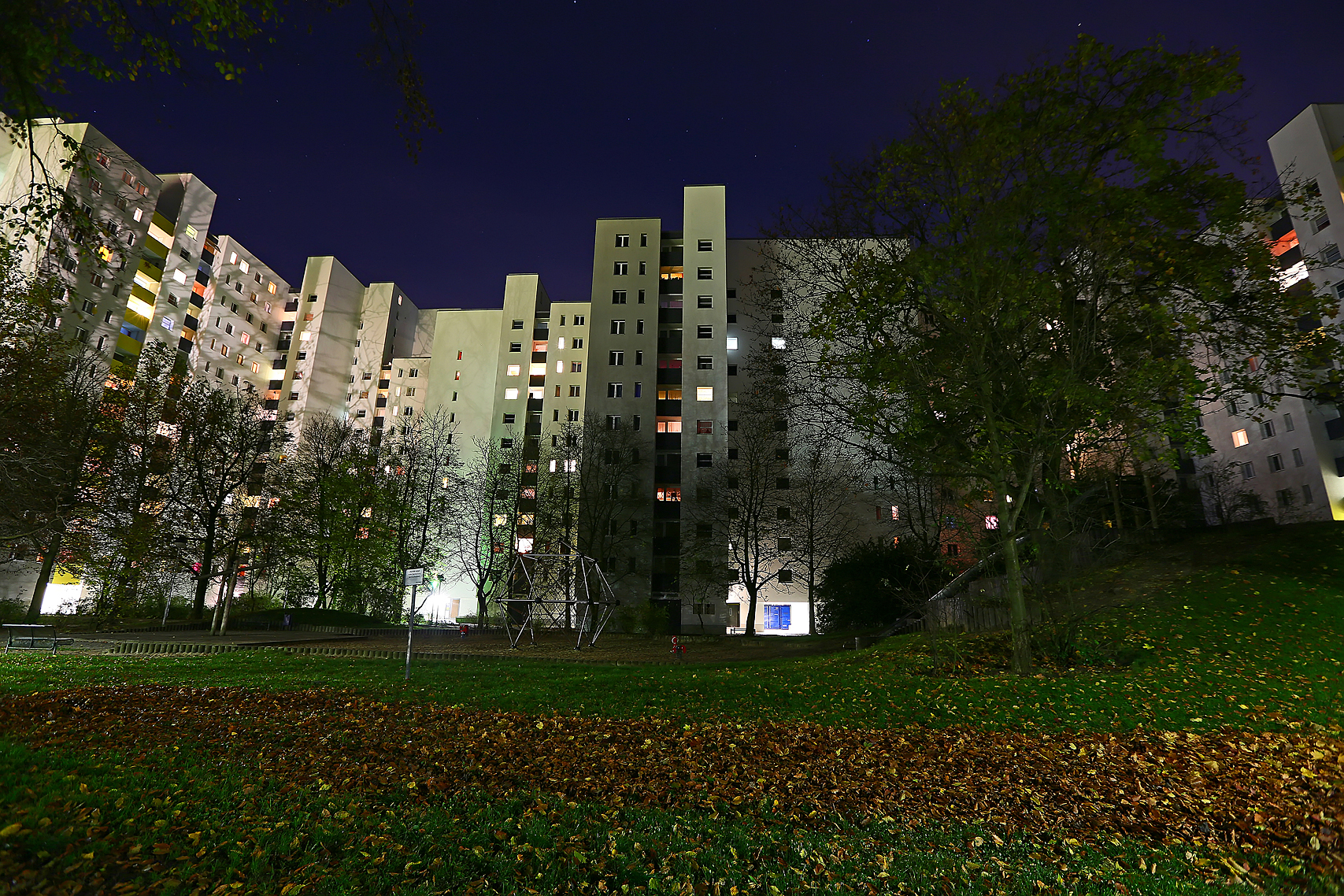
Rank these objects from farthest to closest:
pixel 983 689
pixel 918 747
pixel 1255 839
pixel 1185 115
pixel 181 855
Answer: pixel 1185 115 < pixel 983 689 < pixel 918 747 < pixel 1255 839 < pixel 181 855

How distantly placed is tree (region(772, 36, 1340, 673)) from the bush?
47.1 feet

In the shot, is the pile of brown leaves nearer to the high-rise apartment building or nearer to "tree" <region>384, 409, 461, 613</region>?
"tree" <region>384, 409, 461, 613</region>

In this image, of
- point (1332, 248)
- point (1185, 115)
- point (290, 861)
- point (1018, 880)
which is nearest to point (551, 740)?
point (290, 861)

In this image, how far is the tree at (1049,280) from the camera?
11836mm

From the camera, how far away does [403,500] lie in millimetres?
41938

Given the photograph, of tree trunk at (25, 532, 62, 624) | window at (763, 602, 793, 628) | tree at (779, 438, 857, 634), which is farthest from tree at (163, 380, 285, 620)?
window at (763, 602, 793, 628)

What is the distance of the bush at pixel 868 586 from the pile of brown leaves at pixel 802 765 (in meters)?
19.3

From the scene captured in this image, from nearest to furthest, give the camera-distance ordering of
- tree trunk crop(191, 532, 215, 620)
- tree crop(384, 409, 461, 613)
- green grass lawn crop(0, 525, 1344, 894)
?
green grass lawn crop(0, 525, 1344, 894) < tree trunk crop(191, 532, 215, 620) < tree crop(384, 409, 461, 613)

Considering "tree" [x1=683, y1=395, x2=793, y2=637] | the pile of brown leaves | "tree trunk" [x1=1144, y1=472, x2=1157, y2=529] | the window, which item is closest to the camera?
the pile of brown leaves

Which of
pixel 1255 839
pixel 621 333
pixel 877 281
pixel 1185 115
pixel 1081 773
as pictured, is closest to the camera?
pixel 1255 839

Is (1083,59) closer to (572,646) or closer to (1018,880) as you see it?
(1018,880)

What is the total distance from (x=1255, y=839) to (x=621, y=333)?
173ft

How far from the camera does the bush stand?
2834cm

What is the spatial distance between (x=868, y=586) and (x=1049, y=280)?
65.8 ft
